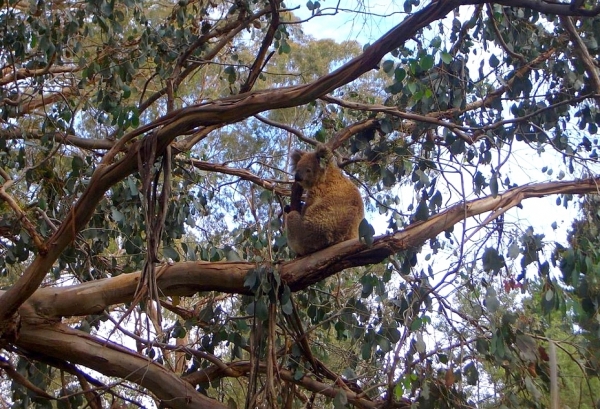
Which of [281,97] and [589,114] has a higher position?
[589,114]

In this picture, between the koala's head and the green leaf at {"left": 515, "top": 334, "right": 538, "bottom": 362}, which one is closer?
the green leaf at {"left": 515, "top": 334, "right": 538, "bottom": 362}

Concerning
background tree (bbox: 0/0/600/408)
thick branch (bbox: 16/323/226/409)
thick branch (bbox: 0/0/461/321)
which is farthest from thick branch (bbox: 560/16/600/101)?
thick branch (bbox: 16/323/226/409)

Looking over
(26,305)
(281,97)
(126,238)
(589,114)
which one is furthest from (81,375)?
(589,114)

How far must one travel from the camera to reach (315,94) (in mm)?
2979

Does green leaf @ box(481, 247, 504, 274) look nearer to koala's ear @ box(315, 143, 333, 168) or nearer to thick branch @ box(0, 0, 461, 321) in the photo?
thick branch @ box(0, 0, 461, 321)

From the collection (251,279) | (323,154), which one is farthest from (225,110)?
(323,154)

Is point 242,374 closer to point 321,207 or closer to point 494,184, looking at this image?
point 321,207

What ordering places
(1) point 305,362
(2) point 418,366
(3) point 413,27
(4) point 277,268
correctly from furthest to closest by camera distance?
(1) point 305,362 → (4) point 277,268 → (2) point 418,366 → (3) point 413,27

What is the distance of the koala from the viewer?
5.10 m

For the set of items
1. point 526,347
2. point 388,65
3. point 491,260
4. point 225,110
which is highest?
point 388,65

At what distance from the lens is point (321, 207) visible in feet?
17.1

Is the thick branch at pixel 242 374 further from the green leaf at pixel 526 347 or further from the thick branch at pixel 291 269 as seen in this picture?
the green leaf at pixel 526 347

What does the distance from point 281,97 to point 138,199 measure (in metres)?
2.19

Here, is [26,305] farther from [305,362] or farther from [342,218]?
[342,218]
